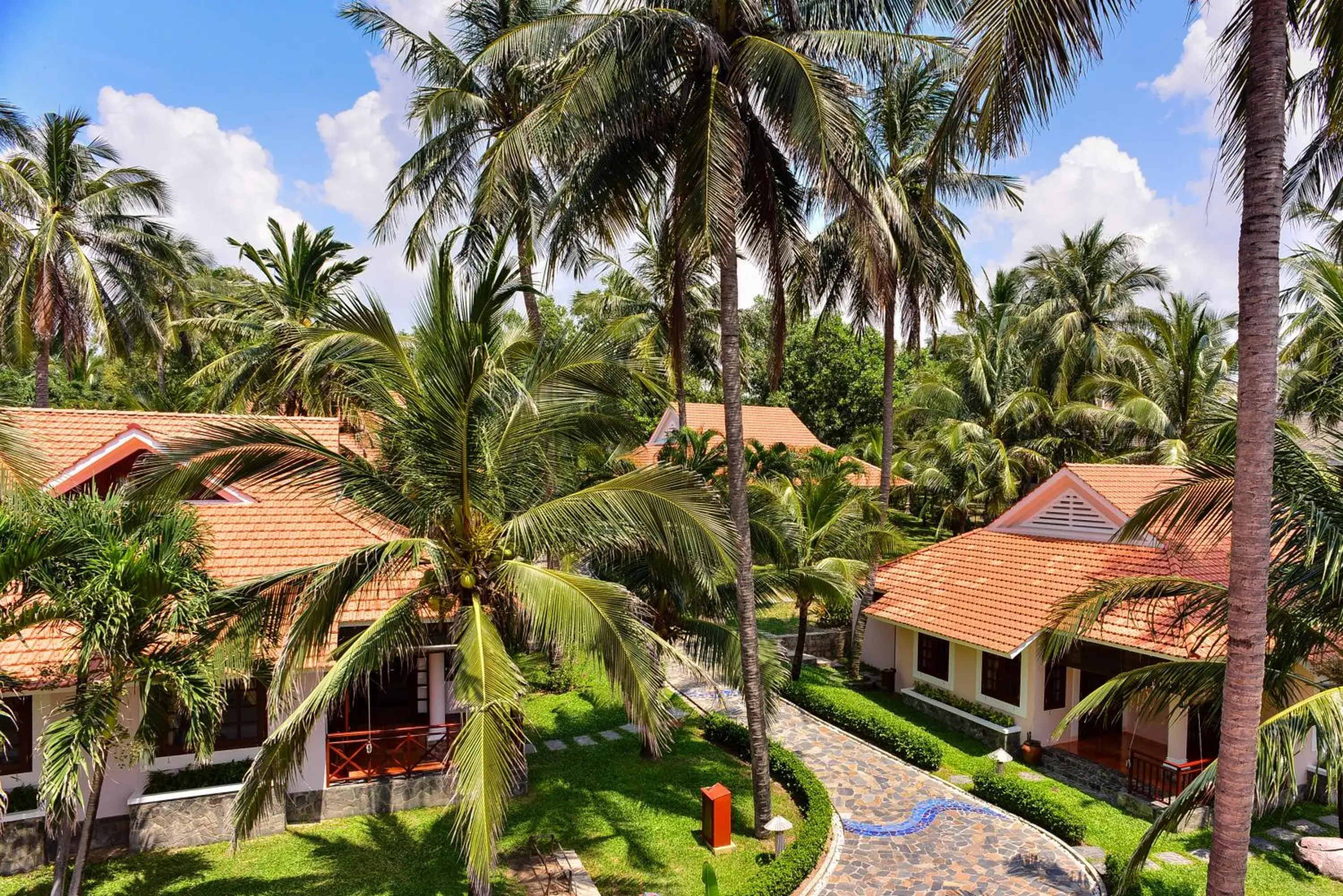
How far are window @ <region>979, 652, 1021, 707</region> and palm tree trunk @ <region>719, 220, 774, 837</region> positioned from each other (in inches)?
272

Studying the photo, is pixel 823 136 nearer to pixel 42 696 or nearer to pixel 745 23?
pixel 745 23

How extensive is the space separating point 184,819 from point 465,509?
7630 mm

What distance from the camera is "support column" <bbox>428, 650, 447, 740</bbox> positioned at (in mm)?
13664

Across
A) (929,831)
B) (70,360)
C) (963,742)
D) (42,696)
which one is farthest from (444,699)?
(70,360)

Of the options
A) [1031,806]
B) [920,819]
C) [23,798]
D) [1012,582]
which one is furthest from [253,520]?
[1012,582]

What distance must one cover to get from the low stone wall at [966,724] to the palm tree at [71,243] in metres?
22.8

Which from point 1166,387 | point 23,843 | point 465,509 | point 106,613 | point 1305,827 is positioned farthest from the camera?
point 1166,387

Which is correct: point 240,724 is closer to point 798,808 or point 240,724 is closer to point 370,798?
point 370,798

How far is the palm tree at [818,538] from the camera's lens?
52.3ft

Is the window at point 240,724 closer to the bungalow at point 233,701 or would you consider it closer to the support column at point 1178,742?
the bungalow at point 233,701

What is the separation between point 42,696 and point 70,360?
52.7 ft

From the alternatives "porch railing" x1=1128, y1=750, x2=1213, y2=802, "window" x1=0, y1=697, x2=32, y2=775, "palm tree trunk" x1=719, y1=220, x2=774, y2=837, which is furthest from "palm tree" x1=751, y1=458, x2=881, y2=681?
"window" x1=0, y1=697, x2=32, y2=775

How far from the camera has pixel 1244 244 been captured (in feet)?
19.5

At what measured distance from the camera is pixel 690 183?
998 centimetres
